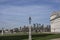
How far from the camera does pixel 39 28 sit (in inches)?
3760

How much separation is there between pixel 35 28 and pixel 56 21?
44.7 feet

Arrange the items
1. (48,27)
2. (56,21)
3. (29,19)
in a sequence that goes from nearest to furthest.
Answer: (29,19), (56,21), (48,27)

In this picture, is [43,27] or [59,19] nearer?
[59,19]

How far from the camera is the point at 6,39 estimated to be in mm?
27188

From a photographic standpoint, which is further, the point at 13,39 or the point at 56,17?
the point at 56,17

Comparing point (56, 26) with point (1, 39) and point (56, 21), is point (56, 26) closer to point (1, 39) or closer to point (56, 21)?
point (56, 21)

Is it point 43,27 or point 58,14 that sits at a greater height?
point 58,14

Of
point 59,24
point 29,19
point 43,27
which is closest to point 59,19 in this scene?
point 59,24

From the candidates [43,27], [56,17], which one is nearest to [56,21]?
[56,17]

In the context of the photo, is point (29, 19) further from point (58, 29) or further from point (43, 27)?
point (43, 27)

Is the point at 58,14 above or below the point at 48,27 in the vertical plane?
above

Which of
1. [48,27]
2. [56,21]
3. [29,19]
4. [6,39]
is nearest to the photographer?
[6,39]

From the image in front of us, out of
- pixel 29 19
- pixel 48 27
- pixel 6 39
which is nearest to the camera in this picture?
pixel 6 39

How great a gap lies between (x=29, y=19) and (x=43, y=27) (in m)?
72.4
